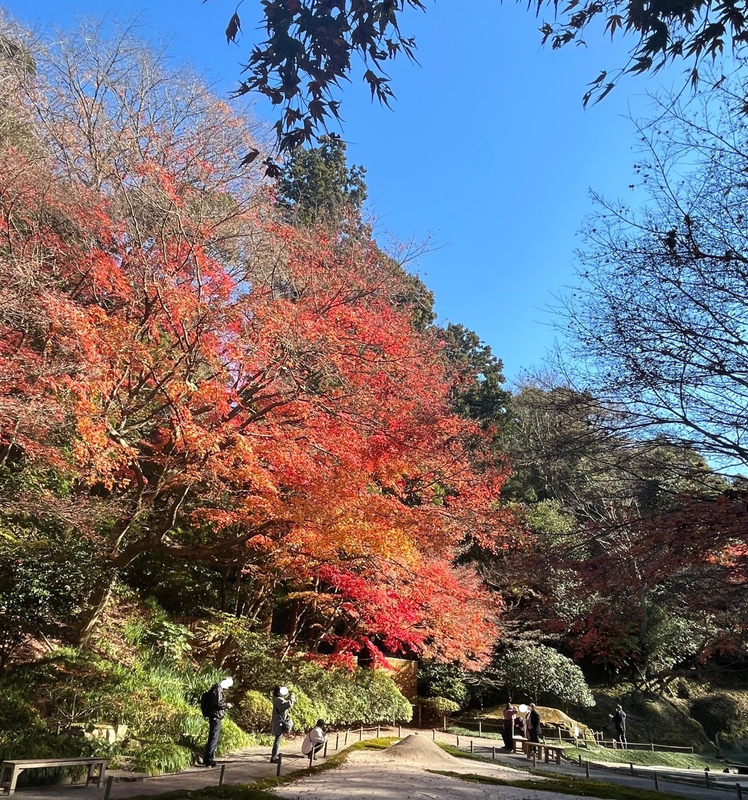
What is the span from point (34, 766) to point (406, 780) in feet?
16.1

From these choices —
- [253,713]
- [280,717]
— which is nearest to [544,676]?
[253,713]

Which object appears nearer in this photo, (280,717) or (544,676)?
(280,717)

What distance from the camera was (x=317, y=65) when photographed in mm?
3307

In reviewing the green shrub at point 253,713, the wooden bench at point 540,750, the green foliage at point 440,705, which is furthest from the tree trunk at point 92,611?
the green foliage at point 440,705

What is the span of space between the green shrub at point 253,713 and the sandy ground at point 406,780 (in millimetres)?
2123

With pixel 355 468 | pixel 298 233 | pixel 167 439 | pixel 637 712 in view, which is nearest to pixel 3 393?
pixel 167 439

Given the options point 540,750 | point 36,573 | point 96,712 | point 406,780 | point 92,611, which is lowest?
point 540,750

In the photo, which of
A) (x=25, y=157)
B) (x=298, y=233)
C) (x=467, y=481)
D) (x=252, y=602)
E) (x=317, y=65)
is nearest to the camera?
(x=317, y=65)

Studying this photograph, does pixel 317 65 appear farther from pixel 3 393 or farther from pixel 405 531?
pixel 405 531

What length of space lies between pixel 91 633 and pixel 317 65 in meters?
10.4

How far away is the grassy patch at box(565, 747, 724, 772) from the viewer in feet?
47.7

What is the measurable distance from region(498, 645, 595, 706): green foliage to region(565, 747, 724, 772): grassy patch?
3555mm

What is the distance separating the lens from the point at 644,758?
50.6ft

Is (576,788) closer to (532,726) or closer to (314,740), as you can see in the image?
(314,740)
